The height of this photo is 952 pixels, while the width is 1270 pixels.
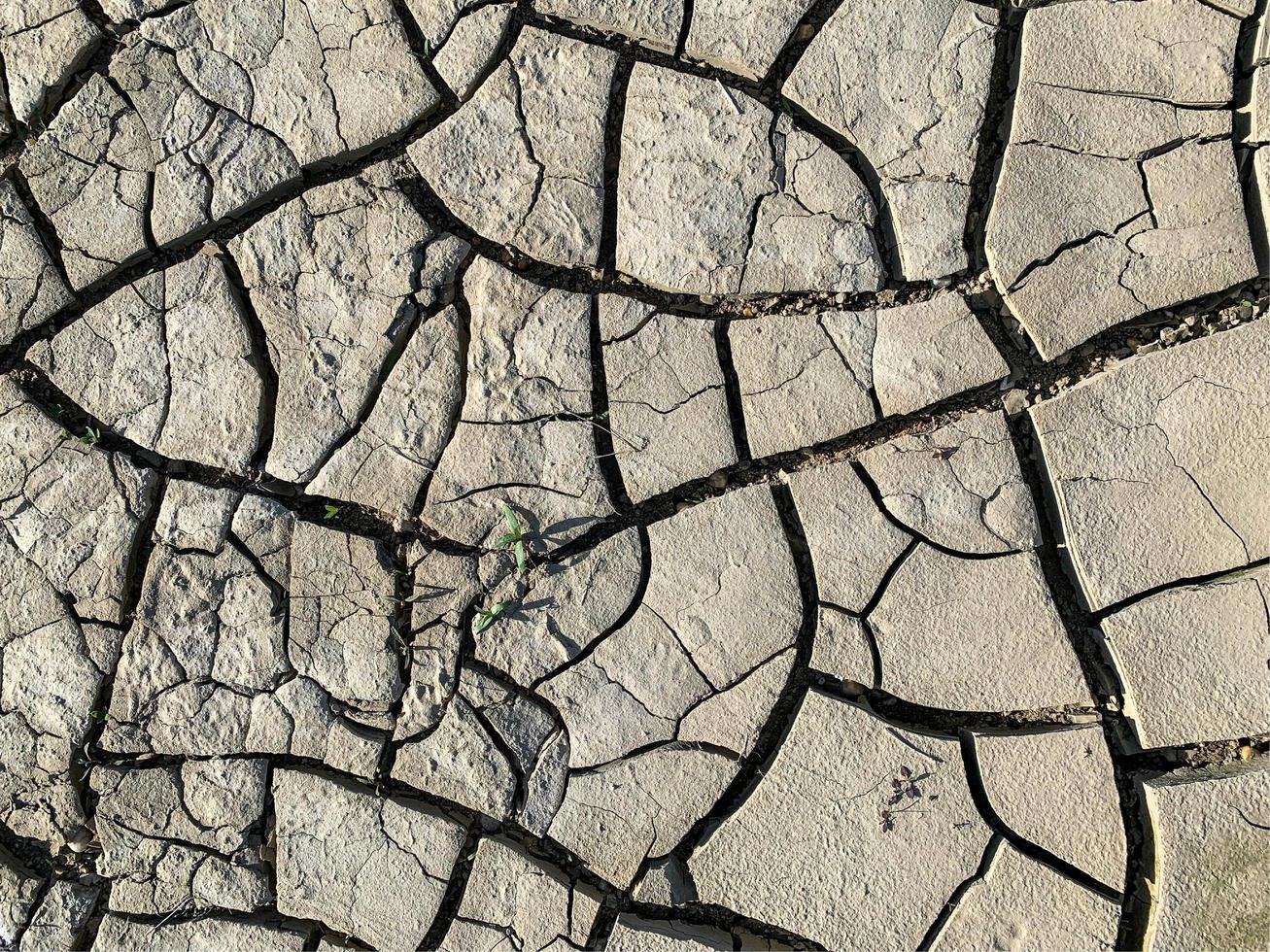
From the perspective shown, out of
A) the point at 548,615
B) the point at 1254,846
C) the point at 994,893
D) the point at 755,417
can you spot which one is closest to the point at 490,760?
the point at 548,615

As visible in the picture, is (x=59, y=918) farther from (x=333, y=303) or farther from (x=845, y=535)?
(x=845, y=535)

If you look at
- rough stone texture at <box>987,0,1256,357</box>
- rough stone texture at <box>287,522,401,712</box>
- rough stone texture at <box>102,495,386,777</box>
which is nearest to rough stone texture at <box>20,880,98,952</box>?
rough stone texture at <box>102,495,386,777</box>

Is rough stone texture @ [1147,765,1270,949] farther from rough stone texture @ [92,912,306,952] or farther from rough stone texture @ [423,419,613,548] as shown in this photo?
rough stone texture @ [92,912,306,952]

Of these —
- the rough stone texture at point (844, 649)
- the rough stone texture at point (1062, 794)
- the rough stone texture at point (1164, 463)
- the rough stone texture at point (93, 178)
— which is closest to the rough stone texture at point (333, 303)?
the rough stone texture at point (93, 178)

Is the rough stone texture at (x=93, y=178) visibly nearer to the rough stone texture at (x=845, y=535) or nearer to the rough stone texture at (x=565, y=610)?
the rough stone texture at (x=565, y=610)

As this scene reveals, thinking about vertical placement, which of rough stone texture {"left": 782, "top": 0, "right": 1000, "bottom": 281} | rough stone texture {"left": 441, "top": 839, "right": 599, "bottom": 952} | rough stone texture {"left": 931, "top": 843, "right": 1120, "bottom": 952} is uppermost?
rough stone texture {"left": 782, "top": 0, "right": 1000, "bottom": 281}

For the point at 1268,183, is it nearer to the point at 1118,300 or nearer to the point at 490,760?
the point at 1118,300

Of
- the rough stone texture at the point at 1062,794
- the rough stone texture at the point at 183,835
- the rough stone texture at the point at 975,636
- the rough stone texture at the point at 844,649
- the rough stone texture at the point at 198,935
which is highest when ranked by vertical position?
the rough stone texture at the point at 975,636
